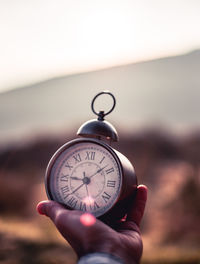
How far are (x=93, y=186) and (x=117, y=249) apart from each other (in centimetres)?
52

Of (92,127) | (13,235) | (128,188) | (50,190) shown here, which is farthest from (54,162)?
(13,235)

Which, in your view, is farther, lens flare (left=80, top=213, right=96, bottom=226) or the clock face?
the clock face

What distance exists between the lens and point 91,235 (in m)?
2.00

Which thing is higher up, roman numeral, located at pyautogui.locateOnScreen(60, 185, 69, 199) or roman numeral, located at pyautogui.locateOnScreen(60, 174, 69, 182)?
roman numeral, located at pyautogui.locateOnScreen(60, 174, 69, 182)

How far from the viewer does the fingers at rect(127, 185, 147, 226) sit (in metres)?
2.48

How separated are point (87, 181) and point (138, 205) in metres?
0.44

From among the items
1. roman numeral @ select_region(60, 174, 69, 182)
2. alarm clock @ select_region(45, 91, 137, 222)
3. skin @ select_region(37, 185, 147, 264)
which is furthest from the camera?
roman numeral @ select_region(60, 174, 69, 182)

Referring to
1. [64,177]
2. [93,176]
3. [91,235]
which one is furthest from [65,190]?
[91,235]

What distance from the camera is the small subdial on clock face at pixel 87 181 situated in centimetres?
235

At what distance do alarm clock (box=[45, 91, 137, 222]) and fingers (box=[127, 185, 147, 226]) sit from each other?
0.09m

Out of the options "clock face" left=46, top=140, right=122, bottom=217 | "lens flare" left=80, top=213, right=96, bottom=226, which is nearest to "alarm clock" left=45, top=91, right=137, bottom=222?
"clock face" left=46, top=140, right=122, bottom=217

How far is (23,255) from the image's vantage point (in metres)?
6.31

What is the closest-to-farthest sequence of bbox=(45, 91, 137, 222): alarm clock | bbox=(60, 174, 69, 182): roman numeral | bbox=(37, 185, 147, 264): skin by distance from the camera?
bbox=(37, 185, 147, 264): skin
bbox=(45, 91, 137, 222): alarm clock
bbox=(60, 174, 69, 182): roman numeral

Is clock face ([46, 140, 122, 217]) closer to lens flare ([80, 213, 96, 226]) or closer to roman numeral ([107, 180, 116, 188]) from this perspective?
roman numeral ([107, 180, 116, 188])
